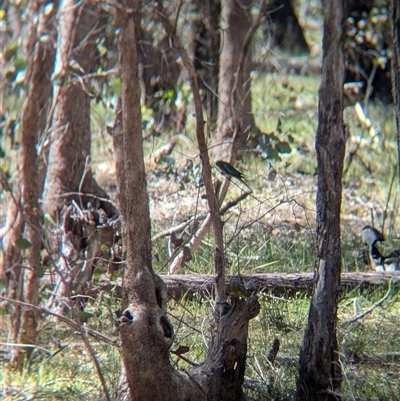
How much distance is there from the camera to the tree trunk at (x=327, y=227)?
3.70 m

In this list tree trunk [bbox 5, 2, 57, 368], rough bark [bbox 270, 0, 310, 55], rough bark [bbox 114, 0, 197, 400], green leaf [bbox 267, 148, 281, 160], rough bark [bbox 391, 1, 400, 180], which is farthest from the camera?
rough bark [bbox 270, 0, 310, 55]

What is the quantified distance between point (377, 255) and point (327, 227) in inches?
102

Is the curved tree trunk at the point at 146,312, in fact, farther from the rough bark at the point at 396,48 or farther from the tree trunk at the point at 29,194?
the tree trunk at the point at 29,194

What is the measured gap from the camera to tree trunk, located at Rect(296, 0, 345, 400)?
12.1 feet

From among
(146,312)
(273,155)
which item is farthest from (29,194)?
(146,312)

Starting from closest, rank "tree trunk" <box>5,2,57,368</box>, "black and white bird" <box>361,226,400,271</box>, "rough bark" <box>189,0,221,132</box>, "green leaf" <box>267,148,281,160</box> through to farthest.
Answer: "tree trunk" <box>5,2,57,368</box>
"green leaf" <box>267,148,281,160</box>
"black and white bird" <box>361,226,400,271</box>
"rough bark" <box>189,0,221,132</box>

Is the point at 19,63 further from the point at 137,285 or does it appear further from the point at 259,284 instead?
the point at 259,284

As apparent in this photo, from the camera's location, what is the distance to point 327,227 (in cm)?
377

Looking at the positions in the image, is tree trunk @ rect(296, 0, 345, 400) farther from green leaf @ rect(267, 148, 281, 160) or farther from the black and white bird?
the black and white bird

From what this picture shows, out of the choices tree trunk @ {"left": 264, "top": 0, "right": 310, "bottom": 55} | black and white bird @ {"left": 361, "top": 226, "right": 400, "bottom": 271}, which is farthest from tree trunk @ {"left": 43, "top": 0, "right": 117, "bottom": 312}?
tree trunk @ {"left": 264, "top": 0, "right": 310, "bottom": 55}

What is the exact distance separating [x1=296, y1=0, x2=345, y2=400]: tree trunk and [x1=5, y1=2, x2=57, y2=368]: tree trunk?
1820mm

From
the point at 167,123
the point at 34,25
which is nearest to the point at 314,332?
the point at 34,25

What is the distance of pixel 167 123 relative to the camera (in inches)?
327

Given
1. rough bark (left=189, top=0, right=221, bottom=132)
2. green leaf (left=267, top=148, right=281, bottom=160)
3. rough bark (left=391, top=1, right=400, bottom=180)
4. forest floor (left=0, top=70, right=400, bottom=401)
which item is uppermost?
rough bark (left=189, top=0, right=221, bottom=132)
